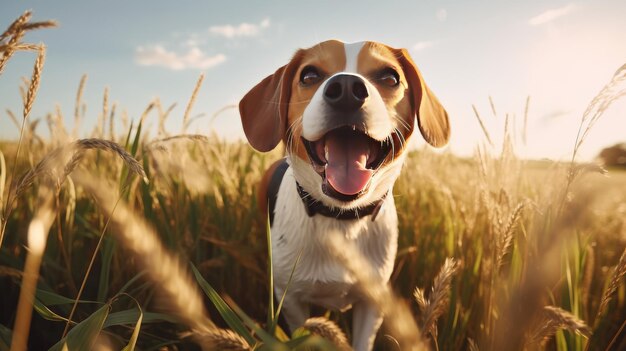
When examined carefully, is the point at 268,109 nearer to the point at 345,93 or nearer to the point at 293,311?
the point at 345,93

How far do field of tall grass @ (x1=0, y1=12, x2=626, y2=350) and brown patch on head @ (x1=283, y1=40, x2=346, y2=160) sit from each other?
443mm

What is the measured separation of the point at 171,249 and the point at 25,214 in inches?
50.9

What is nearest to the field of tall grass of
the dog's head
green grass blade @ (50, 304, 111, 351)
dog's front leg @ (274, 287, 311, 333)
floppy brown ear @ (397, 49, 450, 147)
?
green grass blade @ (50, 304, 111, 351)

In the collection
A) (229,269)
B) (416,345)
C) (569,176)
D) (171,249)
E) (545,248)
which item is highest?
(569,176)

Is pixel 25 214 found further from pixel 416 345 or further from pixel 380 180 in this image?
pixel 416 345

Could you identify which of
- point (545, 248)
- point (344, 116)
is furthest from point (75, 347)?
point (344, 116)

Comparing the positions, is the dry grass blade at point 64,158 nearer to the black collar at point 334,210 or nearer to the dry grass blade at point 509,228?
the dry grass blade at point 509,228

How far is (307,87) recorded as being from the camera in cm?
184

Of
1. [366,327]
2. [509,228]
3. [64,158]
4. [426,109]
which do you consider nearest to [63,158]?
[64,158]

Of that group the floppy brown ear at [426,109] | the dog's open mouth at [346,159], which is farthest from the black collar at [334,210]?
the floppy brown ear at [426,109]

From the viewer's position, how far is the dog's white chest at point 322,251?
6.02ft

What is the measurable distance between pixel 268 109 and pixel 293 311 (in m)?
1.06

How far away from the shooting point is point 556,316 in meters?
0.82

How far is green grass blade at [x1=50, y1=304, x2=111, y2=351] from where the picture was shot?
2.89ft
